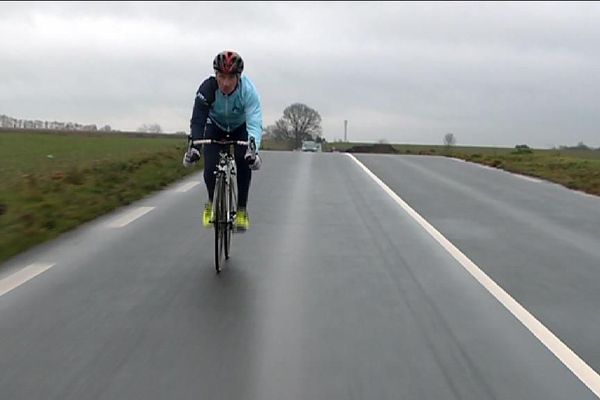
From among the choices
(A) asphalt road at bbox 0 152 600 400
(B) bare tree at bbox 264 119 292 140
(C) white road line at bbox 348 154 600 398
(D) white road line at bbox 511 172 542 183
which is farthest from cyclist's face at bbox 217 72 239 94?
(B) bare tree at bbox 264 119 292 140

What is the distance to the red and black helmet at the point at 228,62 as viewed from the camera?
6.73 meters

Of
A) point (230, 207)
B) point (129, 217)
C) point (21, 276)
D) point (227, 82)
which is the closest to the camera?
point (21, 276)

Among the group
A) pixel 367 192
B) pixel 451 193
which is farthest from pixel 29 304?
pixel 451 193

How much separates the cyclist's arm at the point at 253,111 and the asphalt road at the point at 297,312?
1.37 m

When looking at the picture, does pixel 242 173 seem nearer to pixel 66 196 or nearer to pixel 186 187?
pixel 66 196

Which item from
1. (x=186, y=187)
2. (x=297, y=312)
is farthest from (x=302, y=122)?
(x=297, y=312)

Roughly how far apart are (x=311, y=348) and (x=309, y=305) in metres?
1.07

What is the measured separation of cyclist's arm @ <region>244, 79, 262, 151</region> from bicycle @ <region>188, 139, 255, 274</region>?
0.49ft

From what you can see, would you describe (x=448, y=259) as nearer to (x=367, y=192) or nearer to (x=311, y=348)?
(x=311, y=348)

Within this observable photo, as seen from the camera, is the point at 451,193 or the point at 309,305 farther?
the point at 451,193

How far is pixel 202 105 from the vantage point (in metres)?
7.05

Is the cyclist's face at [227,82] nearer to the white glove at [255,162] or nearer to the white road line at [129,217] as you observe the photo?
the white glove at [255,162]

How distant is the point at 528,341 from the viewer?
5.01 m

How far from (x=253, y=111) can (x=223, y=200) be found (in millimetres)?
925
